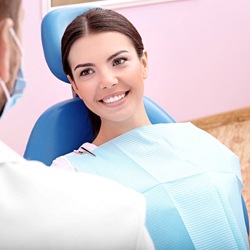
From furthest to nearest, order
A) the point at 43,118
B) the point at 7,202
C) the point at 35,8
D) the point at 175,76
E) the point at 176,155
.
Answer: the point at 175,76 → the point at 35,8 → the point at 43,118 → the point at 176,155 → the point at 7,202

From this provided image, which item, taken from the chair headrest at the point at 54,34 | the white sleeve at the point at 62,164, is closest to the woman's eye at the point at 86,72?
the chair headrest at the point at 54,34

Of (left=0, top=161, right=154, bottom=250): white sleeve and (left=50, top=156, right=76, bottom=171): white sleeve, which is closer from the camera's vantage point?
(left=0, top=161, right=154, bottom=250): white sleeve

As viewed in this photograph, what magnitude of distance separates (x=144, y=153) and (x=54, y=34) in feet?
1.29

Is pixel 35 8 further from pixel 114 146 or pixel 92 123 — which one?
pixel 114 146

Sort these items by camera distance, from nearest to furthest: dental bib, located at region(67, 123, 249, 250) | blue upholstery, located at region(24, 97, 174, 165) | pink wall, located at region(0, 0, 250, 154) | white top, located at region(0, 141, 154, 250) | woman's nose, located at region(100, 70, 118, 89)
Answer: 1. white top, located at region(0, 141, 154, 250)
2. dental bib, located at region(67, 123, 249, 250)
3. woman's nose, located at region(100, 70, 118, 89)
4. blue upholstery, located at region(24, 97, 174, 165)
5. pink wall, located at region(0, 0, 250, 154)

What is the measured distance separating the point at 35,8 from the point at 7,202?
1.90 metres

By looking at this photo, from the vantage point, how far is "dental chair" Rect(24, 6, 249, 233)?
149 cm

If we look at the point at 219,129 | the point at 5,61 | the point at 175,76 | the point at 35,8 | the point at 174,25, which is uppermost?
the point at 5,61

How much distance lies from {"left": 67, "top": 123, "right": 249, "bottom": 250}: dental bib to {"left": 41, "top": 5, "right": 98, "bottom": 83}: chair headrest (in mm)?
262

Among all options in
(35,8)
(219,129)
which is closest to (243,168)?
(219,129)

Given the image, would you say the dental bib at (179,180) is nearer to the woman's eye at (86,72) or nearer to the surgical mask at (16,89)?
the woman's eye at (86,72)

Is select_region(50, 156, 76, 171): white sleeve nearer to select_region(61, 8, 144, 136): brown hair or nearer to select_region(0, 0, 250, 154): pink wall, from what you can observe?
select_region(61, 8, 144, 136): brown hair

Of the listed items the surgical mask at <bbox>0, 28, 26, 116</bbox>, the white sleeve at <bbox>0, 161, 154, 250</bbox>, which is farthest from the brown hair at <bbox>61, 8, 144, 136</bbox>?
the white sleeve at <bbox>0, 161, 154, 250</bbox>

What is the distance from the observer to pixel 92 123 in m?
1.58
